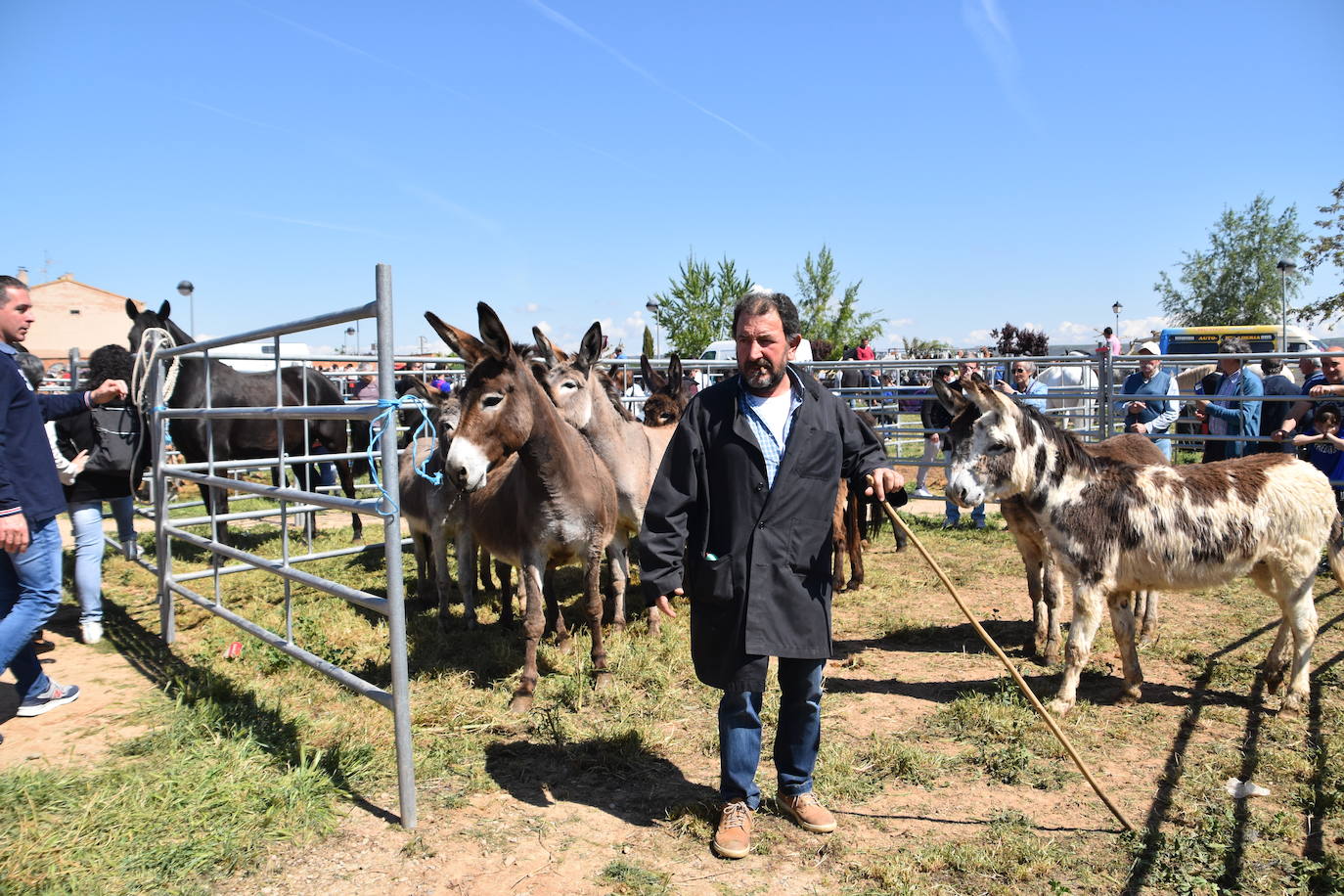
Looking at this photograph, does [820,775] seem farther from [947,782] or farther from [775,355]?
[775,355]

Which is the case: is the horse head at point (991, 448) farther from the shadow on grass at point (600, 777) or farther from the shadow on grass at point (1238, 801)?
the shadow on grass at point (600, 777)

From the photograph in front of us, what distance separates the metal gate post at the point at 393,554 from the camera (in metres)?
3.11

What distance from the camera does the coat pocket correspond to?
302cm

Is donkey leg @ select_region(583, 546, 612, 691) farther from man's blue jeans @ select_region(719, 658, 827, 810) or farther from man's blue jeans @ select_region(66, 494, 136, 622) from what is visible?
man's blue jeans @ select_region(66, 494, 136, 622)

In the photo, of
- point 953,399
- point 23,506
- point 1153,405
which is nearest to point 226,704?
point 23,506

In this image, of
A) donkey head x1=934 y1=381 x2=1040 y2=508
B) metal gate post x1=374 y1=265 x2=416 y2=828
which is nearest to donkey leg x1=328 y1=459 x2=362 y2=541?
metal gate post x1=374 y1=265 x2=416 y2=828

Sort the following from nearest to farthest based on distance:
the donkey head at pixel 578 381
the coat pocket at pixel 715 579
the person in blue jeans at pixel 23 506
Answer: the coat pocket at pixel 715 579, the person in blue jeans at pixel 23 506, the donkey head at pixel 578 381

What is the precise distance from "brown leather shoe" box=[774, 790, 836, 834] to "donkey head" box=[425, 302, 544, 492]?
85.0 inches

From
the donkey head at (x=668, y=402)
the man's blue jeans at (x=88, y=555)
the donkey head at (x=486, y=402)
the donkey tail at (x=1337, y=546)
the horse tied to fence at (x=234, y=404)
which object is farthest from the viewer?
the horse tied to fence at (x=234, y=404)

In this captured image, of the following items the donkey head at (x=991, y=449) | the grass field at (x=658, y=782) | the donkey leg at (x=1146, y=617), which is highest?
the donkey head at (x=991, y=449)

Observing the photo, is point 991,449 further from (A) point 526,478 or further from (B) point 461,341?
(B) point 461,341

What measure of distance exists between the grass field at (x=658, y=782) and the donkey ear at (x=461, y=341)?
208cm

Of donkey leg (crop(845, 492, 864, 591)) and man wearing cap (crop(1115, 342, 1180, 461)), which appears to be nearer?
donkey leg (crop(845, 492, 864, 591))

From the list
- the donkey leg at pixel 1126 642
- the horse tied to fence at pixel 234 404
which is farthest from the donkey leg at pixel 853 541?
the horse tied to fence at pixel 234 404
